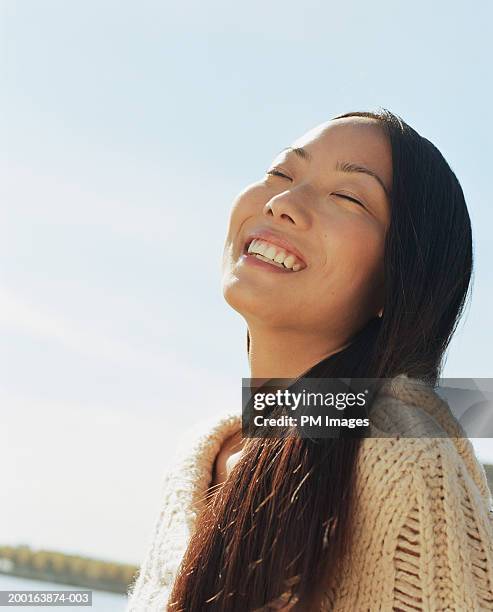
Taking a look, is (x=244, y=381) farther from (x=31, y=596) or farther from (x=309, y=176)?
(x=31, y=596)

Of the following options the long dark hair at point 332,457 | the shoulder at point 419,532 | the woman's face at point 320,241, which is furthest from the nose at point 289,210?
the shoulder at point 419,532

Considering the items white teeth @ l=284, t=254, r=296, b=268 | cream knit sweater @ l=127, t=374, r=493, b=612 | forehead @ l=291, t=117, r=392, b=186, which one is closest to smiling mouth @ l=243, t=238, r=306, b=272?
white teeth @ l=284, t=254, r=296, b=268

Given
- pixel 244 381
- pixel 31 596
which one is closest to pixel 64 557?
pixel 31 596

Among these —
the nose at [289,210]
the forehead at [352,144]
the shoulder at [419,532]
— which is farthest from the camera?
the forehead at [352,144]

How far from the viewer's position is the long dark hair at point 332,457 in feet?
5.32

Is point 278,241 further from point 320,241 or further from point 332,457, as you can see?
point 332,457

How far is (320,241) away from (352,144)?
0.30m

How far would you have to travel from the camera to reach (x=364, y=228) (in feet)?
6.79

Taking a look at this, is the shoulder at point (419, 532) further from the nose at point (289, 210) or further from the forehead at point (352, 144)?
the forehead at point (352, 144)

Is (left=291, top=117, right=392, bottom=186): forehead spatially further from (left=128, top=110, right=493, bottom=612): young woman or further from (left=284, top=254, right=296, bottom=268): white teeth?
(left=284, top=254, right=296, bottom=268): white teeth

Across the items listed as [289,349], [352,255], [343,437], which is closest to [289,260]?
Result: [352,255]

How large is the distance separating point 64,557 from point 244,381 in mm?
9699

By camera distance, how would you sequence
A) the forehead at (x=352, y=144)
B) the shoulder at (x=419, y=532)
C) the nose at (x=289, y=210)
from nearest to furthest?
the shoulder at (x=419, y=532) → the nose at (x=289, y=210) → the forehead at (x=352, y=144)

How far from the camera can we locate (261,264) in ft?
6.84
